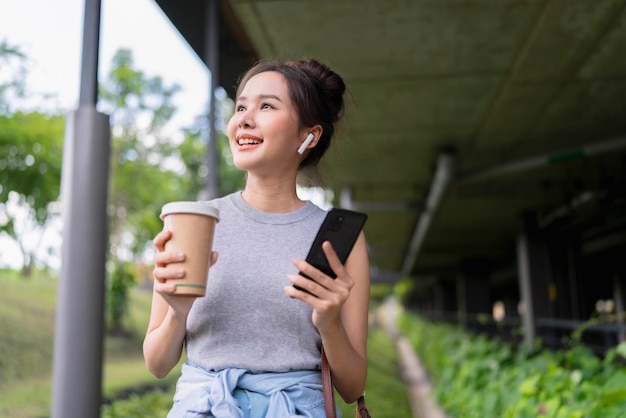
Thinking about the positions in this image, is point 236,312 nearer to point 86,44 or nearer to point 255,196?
point 255,196

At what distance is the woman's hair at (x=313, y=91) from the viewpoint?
142 centimetres

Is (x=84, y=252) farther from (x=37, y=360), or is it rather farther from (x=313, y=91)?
(x=37, y=360)

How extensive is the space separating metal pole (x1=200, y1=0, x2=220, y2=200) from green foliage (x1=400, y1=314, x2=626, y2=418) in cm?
223

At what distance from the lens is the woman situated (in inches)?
47.3

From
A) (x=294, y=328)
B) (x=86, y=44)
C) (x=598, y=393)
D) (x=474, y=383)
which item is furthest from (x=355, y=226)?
(x=474, y=383)

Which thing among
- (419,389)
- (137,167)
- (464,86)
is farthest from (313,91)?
(137,167)

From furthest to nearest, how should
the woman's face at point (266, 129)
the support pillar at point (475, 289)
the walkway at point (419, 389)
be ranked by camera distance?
the support pillar at point (475, 289) → the walkway at point (419, 389) → the woman's face at point (266, 129)

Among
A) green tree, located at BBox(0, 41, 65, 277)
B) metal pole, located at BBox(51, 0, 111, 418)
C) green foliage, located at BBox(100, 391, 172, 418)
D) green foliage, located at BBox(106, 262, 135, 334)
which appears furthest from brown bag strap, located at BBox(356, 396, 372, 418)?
green foliage, located at BBox(106, 262, 135, 334)

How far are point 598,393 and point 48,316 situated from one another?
6.70 meters

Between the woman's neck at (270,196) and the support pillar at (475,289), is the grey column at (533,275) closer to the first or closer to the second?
the support pillar at (475,289)

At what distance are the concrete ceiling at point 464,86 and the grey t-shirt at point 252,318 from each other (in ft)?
1.49

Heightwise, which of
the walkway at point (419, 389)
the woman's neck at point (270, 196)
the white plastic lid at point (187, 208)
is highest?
the woman's neck at point (270, 196)

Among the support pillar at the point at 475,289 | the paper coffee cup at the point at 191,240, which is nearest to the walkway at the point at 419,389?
the support pillar at the point at 475,289

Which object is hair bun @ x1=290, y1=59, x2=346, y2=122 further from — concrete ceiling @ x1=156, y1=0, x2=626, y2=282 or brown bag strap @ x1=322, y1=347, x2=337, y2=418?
brown bag strap @ x1=322, y1=347, x2=337, y2=418
